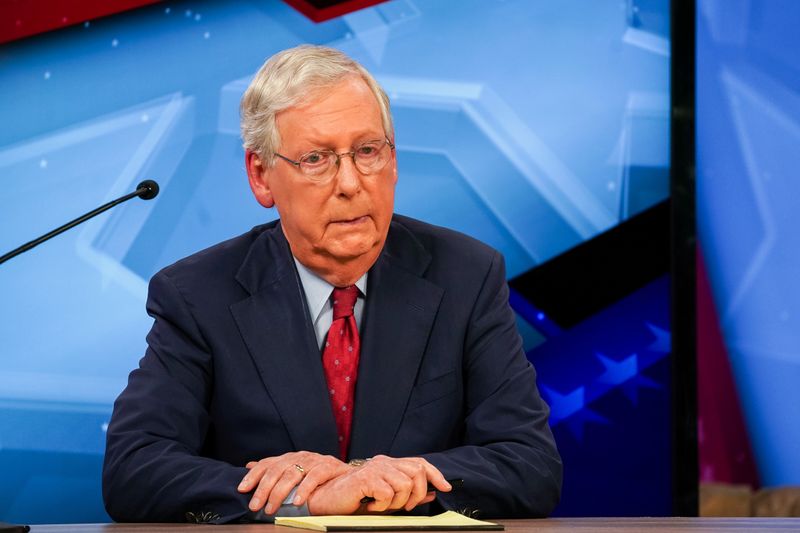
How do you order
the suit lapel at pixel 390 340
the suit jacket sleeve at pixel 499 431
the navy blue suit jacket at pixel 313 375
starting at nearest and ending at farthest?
the suit jacket sleeve at pixel 499 431
the navy blue suit jacket at pixel 313 375
the suit lapel at pixel 390 340

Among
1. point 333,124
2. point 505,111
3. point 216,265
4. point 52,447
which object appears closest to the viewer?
point 333,124

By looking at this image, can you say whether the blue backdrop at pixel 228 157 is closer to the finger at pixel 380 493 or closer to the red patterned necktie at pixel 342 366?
the red patterned necktie at pixel 342 366

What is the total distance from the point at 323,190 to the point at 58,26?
1461 mm

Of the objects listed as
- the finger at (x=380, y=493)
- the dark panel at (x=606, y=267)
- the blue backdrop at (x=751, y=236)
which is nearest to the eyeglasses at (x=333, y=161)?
the finger at (x=380, y=493)

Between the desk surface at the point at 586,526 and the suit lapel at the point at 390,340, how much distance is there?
445 millimetres

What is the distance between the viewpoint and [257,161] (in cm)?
235

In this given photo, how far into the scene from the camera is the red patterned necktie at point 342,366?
2.21 meters

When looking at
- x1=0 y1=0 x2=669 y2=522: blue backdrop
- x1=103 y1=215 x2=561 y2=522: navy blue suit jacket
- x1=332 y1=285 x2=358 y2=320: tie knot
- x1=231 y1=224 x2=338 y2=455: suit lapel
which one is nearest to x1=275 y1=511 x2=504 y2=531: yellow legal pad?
x1=103 y1=215 x2=561 y2=522: navy blue suit jacket

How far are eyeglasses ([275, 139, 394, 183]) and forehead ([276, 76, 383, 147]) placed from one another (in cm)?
2

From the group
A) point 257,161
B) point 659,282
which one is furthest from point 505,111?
point 257,161

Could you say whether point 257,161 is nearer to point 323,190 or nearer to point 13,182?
point 323,190

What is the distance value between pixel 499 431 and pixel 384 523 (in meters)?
0.58

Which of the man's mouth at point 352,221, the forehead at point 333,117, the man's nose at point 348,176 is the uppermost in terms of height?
the forehead at point 333,117

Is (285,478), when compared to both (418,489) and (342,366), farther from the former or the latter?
(342,366)
